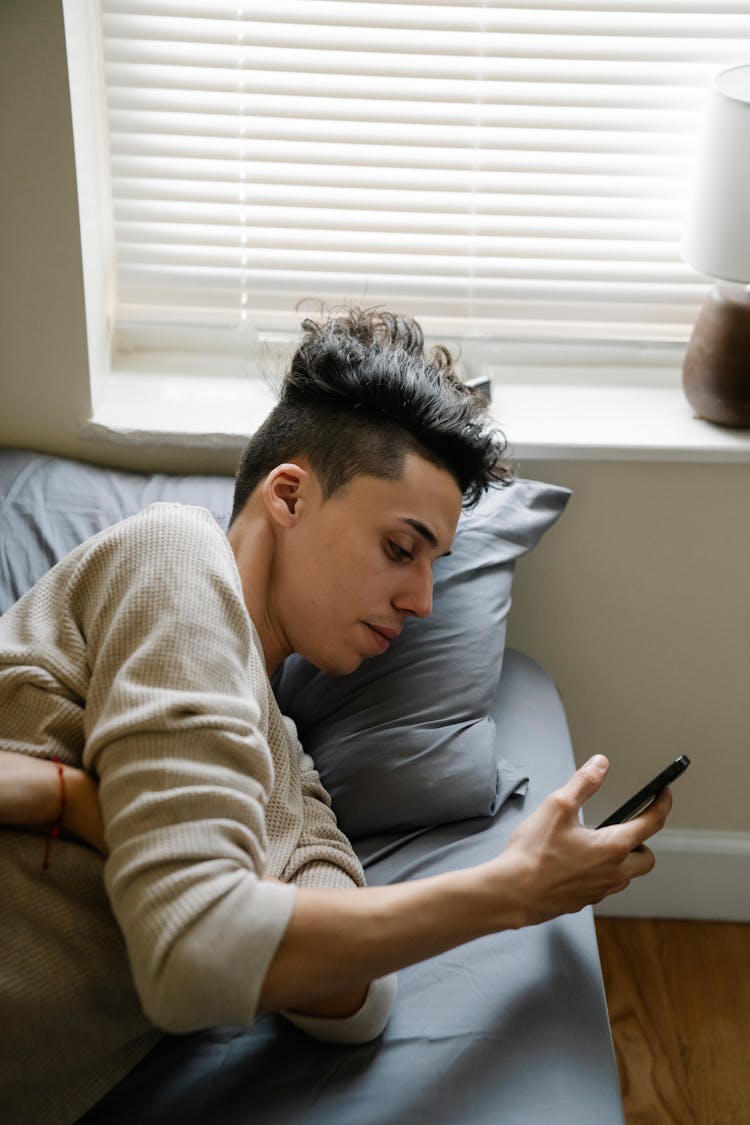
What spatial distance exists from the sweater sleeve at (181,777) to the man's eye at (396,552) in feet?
0.75

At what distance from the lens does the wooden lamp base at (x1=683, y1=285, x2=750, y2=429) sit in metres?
1.84

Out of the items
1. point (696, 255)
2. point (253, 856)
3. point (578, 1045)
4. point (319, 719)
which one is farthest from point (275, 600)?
point (696, 255)

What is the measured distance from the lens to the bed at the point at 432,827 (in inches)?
47.1

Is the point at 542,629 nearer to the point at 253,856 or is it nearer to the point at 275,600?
the point at 275,600

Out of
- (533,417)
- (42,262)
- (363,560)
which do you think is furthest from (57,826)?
(533,417)

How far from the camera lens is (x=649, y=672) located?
6.68 ft

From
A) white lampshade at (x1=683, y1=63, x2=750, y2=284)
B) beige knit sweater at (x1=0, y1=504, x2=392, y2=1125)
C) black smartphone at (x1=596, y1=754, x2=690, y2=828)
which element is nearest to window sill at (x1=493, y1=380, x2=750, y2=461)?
white lampshade at (x1=683, y1=63, x2=750, y2=284)

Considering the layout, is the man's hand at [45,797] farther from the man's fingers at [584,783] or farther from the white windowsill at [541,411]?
the white windowsill at [541,411]

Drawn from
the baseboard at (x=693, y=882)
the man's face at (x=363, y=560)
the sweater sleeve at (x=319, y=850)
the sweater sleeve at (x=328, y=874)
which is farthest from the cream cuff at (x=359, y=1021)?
the baseboard at (x=693, y=882)

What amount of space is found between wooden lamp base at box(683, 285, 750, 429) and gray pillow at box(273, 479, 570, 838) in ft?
1.21

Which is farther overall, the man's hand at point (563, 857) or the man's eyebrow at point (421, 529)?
the man's eyebrow at point (421, 529)

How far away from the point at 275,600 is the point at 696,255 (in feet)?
2.79

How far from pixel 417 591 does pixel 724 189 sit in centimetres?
79

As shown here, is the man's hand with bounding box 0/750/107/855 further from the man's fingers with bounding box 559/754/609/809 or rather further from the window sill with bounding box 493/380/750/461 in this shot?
the window sill with bounding box 493/380/750/461
